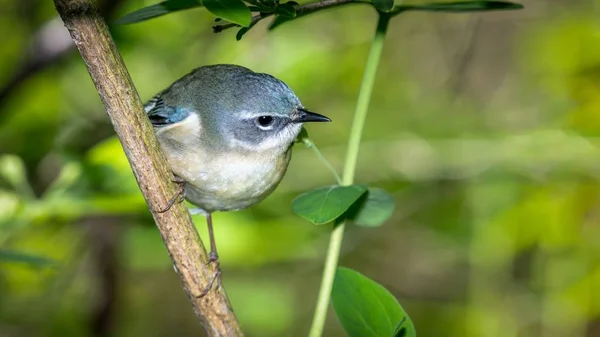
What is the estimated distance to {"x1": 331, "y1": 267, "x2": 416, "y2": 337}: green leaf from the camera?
1853mm

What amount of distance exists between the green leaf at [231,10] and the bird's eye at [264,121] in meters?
1.11

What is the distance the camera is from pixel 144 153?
6.47 feet

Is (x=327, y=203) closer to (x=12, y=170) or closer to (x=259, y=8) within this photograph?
(x=259, y=8)

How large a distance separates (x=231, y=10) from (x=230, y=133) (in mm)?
1143

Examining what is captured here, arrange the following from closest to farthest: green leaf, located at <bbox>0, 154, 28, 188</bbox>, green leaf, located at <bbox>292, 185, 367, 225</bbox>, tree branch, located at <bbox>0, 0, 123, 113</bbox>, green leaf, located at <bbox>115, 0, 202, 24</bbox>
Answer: green leaf, located at <bbox>292, 185, 367, 225</bbox> < green leaf, located at <bbox>115, 0, 202, 24</bbox> < green leaf, located at <bbox>0, 154, 28, 188</bbox> < tree branch, located at <bbox>0, 0, 123, 113</bbox>

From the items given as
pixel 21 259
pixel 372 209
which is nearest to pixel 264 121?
pixel 372 209

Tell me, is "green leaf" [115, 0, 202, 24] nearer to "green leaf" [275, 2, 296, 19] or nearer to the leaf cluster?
the leaf cluster

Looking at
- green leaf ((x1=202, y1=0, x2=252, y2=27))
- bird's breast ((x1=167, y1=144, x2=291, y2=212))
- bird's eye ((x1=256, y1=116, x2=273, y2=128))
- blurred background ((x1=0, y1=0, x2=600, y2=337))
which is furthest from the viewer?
blurred background ((x1=0, y1=0, x2=600, y2=337))

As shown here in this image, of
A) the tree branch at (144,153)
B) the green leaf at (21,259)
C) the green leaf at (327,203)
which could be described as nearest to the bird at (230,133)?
the tree branch at (144,153)

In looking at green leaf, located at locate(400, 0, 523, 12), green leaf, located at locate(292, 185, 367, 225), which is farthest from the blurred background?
green leaf, located at locate(400, 0, 523, 12)

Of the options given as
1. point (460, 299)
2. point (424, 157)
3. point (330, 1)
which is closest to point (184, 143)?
point (330, 1)

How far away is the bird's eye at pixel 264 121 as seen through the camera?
2.81 metres

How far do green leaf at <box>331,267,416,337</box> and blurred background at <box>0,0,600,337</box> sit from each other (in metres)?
2.05

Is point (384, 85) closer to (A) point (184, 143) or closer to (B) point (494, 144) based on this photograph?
(B) point (494, 144)
